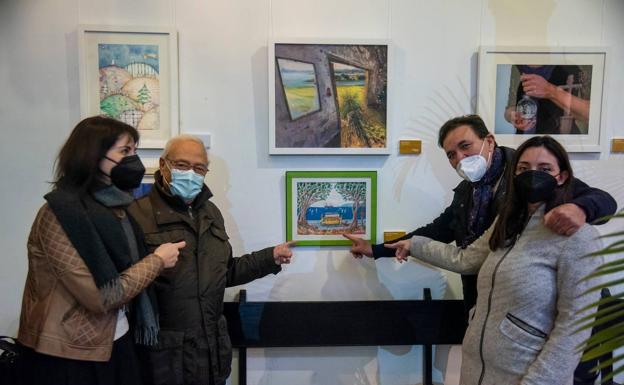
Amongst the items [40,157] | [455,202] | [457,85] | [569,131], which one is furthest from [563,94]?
[40,157]

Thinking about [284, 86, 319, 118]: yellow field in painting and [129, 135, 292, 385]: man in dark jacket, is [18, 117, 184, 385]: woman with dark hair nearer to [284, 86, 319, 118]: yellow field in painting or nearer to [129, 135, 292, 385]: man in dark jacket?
[129, 135, 292, 385]: man in dark jacket

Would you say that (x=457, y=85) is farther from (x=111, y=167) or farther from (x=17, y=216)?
(x=17, y=216)

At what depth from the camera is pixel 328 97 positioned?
2.21 meters

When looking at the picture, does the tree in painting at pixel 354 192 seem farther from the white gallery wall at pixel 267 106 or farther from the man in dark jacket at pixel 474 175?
the man in dark jacket at pixel 474 175

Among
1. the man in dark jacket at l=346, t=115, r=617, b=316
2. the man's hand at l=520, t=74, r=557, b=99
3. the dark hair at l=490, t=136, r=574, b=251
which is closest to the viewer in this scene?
the dark hair at l=490, t=136, r=574, b=251

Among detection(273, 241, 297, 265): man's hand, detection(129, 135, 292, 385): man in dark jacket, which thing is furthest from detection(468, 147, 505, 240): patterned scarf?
detection(129, 135, 292, 385): man in dark jacket

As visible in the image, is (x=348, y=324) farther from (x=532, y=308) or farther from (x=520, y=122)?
(x=520, y=122)

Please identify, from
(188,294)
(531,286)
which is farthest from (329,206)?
(531,286)

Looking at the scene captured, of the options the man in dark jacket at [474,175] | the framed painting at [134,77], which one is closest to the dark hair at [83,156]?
the framed painting at [134,77]

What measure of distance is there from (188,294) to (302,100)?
43.8 inches

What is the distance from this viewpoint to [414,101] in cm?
226

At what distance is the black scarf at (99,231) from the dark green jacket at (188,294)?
18 centimetres

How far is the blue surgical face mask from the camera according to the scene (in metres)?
1.69

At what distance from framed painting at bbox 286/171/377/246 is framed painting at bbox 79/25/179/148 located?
72 cm
